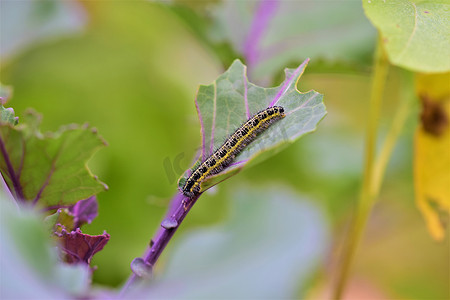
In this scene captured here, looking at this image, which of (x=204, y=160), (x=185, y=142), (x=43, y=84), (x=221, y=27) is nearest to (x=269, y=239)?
(x=204, y=160)

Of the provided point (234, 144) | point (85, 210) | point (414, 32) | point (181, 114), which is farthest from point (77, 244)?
point (181, 114)

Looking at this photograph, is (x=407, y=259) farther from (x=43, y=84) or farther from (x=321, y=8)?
(x=43, y=84)

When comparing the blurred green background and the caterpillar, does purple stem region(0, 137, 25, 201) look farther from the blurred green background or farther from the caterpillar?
the blurred green background

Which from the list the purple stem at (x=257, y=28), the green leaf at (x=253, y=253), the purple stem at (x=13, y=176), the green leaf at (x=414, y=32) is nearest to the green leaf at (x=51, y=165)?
the purple stem at (x=13, y=176)

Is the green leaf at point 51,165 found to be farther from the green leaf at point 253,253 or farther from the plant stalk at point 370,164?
the plant stalk at point 370,164

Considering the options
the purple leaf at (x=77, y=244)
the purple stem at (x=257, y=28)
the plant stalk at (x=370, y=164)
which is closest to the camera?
the purple leaf at (x=77, y=244)

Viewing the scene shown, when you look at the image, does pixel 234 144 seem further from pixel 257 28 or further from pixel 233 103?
pixel 257 28

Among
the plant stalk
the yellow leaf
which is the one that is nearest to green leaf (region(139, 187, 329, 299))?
the plant stalk
